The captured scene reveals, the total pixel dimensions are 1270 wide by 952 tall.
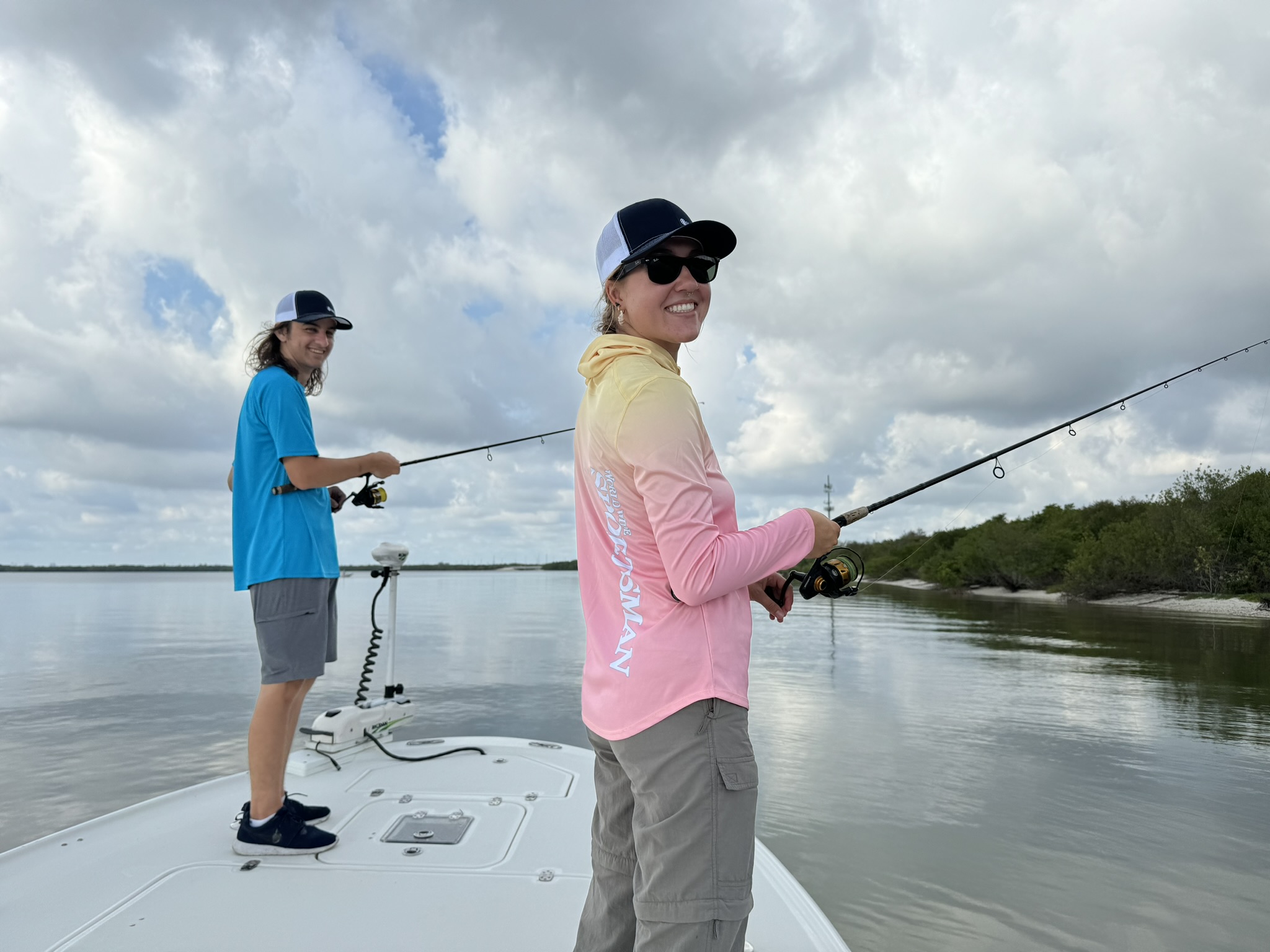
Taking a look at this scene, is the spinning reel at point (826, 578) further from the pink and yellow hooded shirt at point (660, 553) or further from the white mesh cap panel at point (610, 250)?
the white mesh cap panel at point (610, 250)

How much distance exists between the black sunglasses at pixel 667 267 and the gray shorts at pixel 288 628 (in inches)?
65.0

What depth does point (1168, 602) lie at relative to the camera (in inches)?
1200

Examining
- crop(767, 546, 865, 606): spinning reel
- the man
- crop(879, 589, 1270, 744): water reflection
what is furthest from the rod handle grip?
crop(879, 589, 1270, 744): water reflection

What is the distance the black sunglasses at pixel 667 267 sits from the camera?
1.35 meters

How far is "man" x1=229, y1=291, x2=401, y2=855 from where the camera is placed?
7.82 feet

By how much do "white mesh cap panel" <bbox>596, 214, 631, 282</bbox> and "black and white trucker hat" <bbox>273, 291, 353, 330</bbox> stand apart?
1586 millimetres

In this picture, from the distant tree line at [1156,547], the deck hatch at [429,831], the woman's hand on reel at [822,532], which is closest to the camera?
the woman's hand on reel at [822,532]

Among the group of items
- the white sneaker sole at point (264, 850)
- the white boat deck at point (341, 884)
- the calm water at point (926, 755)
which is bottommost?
the calm water at point (926, 755)

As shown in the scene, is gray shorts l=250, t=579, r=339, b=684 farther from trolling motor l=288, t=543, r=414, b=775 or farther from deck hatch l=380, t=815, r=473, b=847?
trolling motor l=288, t=543, r=414, b=775

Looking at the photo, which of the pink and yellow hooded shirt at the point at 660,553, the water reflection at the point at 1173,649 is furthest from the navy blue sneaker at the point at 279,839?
the water reflection at the point at 1173,649

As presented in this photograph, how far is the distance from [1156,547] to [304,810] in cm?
3644

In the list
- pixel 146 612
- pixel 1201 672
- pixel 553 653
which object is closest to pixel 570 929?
pixel 553 653

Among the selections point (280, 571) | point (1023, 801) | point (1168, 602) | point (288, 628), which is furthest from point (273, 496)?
point (1168, 602)

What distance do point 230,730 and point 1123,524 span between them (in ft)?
124
